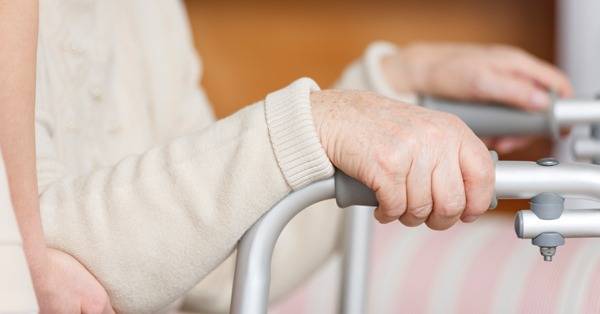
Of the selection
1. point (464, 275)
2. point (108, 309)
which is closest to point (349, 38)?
point (464, 275)

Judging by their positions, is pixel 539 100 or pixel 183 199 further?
pixel 539 100

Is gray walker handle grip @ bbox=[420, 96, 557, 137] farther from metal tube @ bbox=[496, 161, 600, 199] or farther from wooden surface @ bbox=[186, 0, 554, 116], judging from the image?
wooden surface @ bbox=[186, 0, 554, 116]

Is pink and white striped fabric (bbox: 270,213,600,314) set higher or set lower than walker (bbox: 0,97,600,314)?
lower

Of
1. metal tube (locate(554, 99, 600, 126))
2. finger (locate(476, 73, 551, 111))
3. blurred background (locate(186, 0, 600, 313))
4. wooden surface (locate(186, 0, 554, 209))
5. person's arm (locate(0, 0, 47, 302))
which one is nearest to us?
person's arm (locate(0, 0, 47, 302))

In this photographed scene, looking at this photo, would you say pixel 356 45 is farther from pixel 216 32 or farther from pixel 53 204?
pixel 53 204

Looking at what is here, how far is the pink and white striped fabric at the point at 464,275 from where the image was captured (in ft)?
2.96

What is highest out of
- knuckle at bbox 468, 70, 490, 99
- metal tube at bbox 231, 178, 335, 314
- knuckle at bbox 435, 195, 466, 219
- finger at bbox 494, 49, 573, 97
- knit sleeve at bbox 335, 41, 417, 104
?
finger at bbox 494, 49, 573, 97

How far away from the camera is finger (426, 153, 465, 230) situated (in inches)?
21.6

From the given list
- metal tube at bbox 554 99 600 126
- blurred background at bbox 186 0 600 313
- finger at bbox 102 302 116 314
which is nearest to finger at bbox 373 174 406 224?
finger at bbox 102 302 116 314

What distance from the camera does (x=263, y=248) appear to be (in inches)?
22.5

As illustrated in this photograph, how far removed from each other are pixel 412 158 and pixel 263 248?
96 mm

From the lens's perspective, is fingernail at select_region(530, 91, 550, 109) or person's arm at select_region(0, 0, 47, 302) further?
fingernail at select_region(530, 91, 550, 109)

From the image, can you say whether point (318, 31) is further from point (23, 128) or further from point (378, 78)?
point (23, 128)

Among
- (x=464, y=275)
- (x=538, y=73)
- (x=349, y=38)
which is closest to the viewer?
(x=538, y=73)
